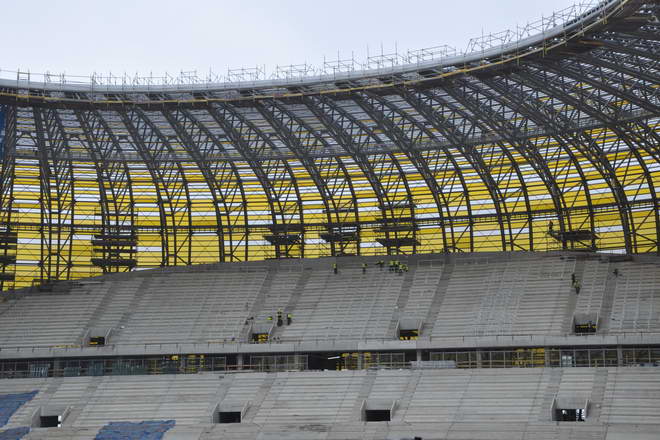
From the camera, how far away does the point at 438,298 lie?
6269cm

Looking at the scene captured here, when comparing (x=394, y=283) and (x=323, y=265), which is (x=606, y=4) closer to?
(x=394, y=283)

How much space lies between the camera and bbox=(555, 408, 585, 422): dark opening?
47.7 meters

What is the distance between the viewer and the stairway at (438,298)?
59.0 meters

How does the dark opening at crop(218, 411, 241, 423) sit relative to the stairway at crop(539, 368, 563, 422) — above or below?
below

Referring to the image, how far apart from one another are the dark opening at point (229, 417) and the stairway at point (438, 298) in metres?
13.0

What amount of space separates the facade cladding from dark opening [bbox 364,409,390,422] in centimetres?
1713

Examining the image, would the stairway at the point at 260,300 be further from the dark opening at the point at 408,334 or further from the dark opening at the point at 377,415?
the dark opening at the point at 377,415

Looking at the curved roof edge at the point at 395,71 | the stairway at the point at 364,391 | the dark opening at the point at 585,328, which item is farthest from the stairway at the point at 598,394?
the curved roof edge at the point at 395,71

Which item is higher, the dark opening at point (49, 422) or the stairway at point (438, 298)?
the stairway at point (438, 298)

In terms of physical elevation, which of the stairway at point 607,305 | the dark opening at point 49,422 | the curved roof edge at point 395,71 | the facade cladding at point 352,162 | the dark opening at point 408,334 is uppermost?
the curved roof edge at point 395,71

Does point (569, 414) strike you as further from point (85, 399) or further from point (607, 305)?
point (85, 399)

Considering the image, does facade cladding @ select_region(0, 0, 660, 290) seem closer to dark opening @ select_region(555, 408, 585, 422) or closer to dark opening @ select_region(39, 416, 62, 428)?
dark opening @ select_region(555, 408, 585, 422)

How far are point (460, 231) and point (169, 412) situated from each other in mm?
26884

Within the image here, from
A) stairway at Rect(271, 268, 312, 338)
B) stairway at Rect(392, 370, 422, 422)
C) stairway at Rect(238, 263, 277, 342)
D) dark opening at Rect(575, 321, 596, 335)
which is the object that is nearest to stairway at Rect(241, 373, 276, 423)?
stairway at Rect(271, 268, 312, 338)
